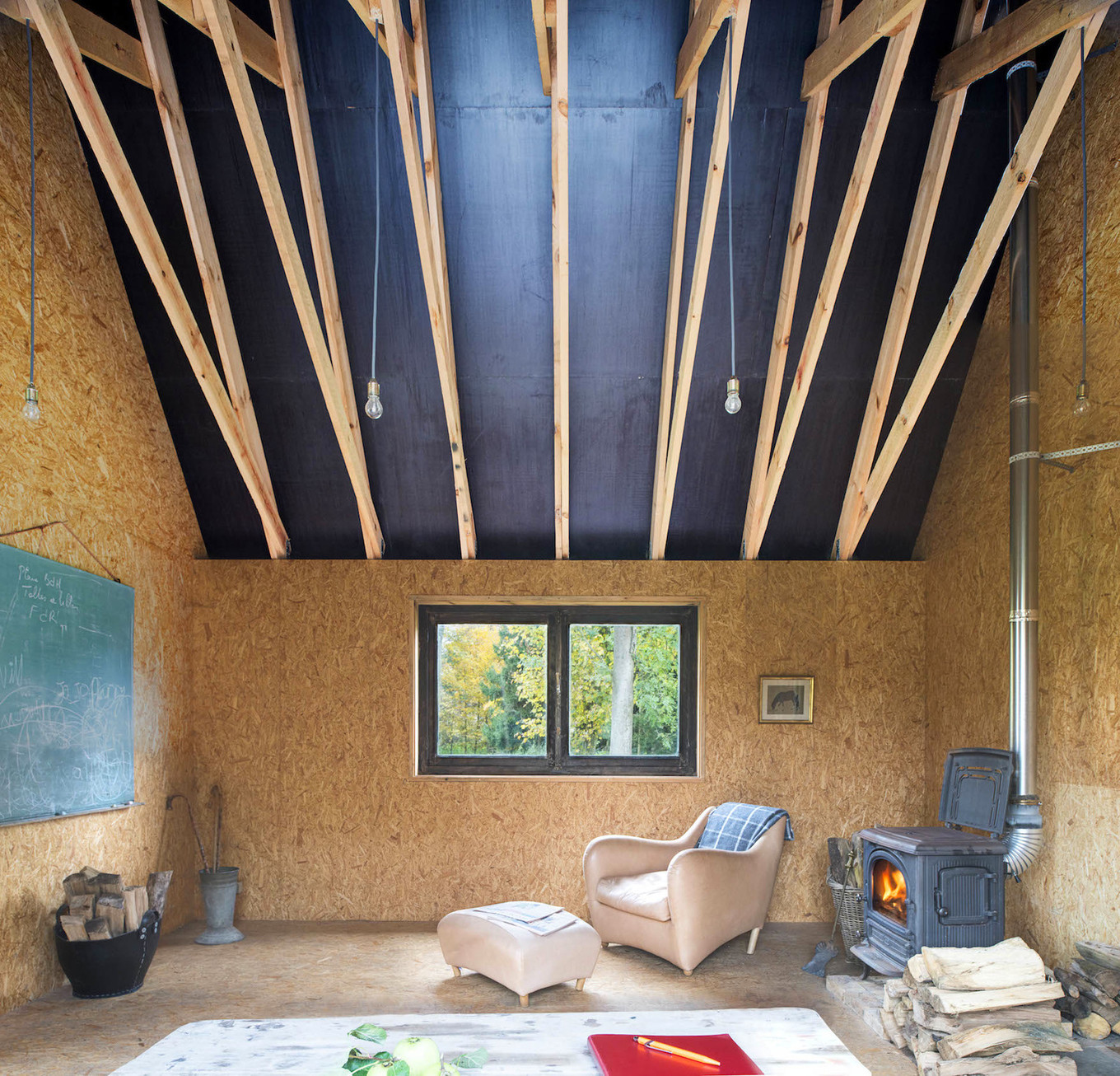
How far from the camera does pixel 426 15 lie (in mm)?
4094

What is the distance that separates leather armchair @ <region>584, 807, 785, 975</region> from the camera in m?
4.48

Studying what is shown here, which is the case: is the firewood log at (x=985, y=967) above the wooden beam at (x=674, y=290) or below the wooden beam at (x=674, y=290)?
below

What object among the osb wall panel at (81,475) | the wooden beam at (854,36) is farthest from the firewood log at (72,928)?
the wooden beam at (854,36)

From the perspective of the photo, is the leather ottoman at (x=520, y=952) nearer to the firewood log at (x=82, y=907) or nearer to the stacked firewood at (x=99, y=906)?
the stacked firewood at (x=99, y=906)

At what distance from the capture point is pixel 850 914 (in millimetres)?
4793

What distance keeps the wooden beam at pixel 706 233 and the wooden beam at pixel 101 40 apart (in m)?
2.43

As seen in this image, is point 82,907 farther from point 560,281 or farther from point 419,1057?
point 560,281

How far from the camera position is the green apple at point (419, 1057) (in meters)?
1.59

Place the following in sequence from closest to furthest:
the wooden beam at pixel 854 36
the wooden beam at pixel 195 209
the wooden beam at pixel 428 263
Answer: the wooden beam at pixel 854 36, the wooden beam at pixel 428 263, the wooden beam at pixel 195 209

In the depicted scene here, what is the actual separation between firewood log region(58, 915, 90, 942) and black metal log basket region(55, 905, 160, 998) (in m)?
0.02

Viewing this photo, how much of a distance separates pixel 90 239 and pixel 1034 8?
4.24 m

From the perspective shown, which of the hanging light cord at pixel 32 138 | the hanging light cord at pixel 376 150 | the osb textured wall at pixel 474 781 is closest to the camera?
the hanging light cord at pixel 32 138

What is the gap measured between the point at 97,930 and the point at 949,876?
11.8ft

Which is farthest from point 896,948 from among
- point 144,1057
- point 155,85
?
point 155,85
